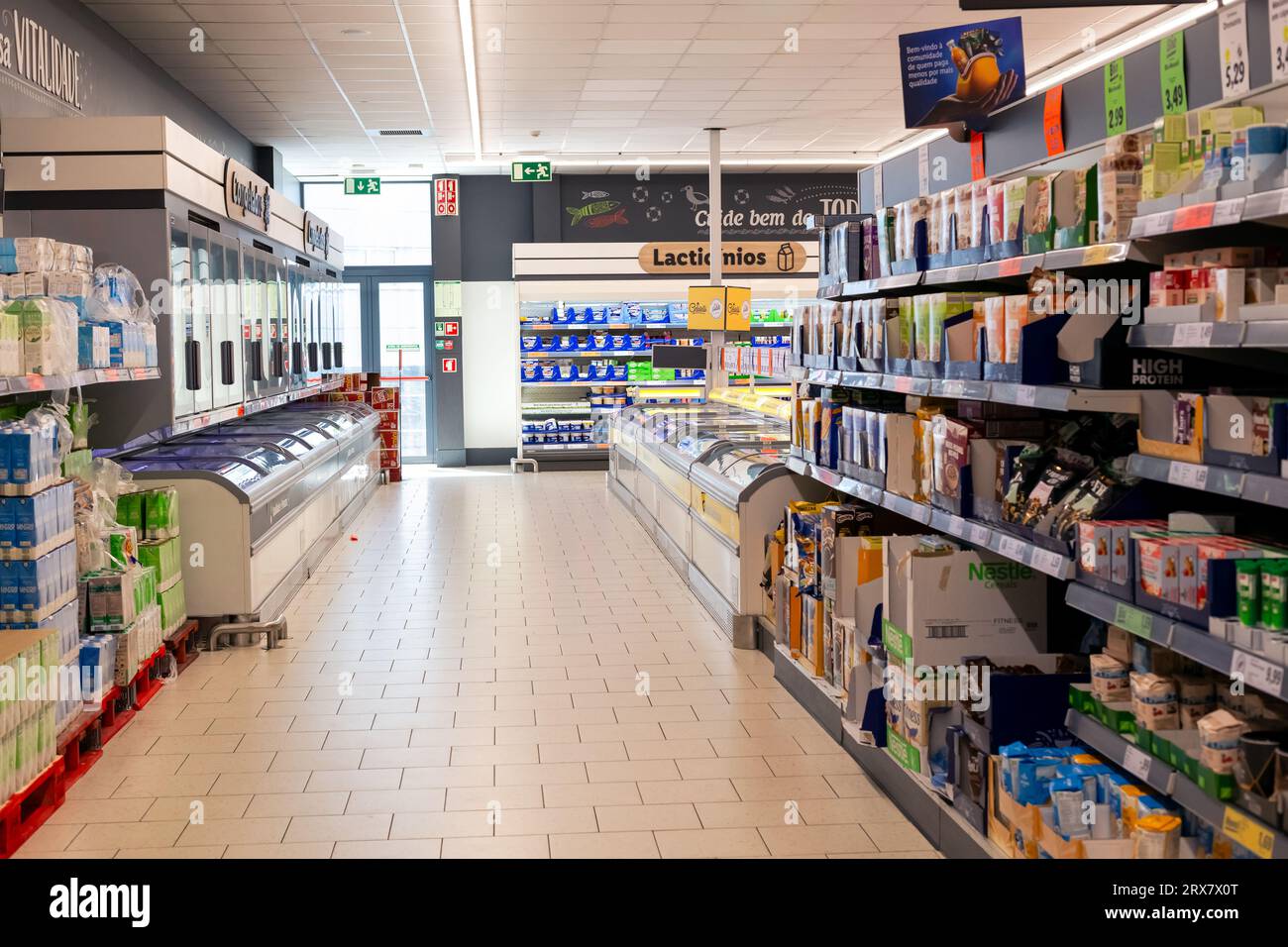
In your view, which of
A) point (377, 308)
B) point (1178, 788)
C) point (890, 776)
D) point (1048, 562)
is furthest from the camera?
point (377, 308)

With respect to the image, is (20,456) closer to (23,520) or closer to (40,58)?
(23,520)

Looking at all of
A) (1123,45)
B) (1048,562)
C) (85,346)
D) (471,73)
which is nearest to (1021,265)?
(1048,562)

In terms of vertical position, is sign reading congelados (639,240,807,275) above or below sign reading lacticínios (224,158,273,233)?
above

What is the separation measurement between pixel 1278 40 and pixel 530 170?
11.5 meters

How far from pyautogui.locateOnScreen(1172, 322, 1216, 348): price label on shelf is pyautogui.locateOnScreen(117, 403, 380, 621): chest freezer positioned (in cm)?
501

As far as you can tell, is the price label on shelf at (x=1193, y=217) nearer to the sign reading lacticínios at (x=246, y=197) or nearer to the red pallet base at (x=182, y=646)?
the red pallet base at (x=182, y=646)

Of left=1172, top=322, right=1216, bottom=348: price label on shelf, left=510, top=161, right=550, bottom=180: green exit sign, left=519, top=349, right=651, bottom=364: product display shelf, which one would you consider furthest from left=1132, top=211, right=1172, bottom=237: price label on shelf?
left=519, top=349, right=651, bottom=364: product display shelf

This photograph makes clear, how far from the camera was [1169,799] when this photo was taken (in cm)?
288

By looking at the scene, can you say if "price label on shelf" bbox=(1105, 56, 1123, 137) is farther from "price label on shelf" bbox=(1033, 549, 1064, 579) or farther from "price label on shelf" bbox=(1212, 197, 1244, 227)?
"price label on shelf" bbox=(1033, 549, 1064, 579)

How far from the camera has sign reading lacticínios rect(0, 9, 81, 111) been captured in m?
6.23

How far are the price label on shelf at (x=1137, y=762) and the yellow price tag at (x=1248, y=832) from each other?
11.2 inches

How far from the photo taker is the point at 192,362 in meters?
6.75

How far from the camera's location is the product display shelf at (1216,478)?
2.35 m

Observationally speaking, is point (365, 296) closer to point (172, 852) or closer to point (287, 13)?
point (287, 13)
